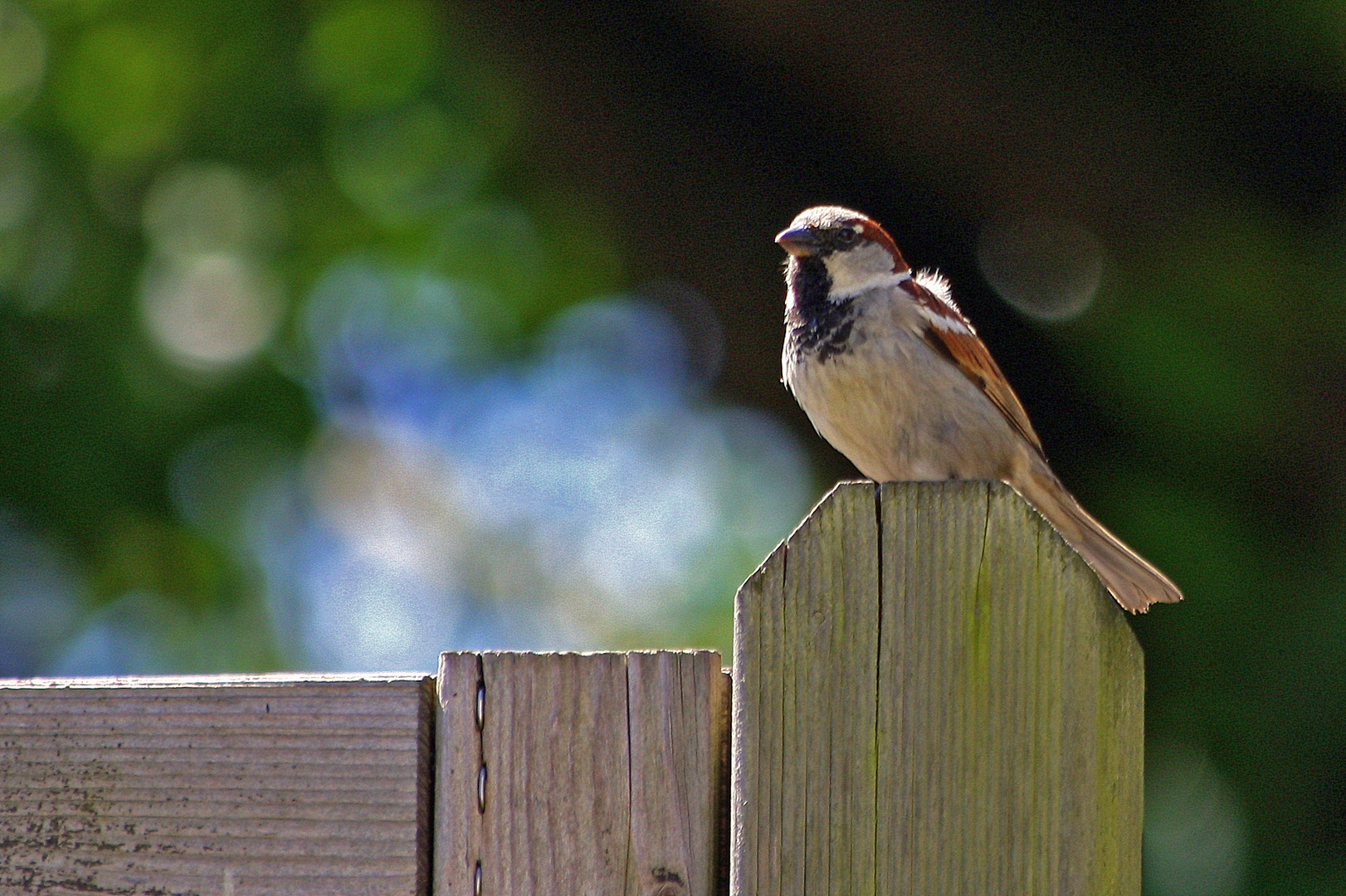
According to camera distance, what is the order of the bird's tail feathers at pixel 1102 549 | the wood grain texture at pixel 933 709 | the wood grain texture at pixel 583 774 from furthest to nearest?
the bird's tail feathers at pixel 1102 549 < the wood grain texture at pixel 583 774 < the wood grain texture at pixel 933 709

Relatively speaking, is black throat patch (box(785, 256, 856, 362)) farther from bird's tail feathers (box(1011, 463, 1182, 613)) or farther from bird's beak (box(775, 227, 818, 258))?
bird's tail feathers (box(1011, 463, 1182, 613))

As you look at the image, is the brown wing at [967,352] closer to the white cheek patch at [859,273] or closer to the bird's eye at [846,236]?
the white cheek patch at [859,273]

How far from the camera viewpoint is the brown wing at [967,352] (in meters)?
3.66

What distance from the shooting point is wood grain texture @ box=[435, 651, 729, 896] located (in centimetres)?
139

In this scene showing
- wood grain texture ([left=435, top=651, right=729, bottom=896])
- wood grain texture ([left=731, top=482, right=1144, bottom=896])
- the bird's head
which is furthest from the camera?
the bird's head

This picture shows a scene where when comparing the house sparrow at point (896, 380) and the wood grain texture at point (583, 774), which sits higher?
the house sparrow at point (896, 380)

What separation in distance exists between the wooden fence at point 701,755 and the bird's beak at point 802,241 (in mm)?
2502

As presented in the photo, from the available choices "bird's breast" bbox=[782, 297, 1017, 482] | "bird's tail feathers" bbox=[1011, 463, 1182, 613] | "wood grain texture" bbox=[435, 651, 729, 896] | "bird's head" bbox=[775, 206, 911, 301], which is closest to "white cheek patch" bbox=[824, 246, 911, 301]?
"bird's head" bbox=[775, 206, 911, 301]

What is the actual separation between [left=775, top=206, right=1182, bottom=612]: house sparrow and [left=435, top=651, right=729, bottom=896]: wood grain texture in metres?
2.06

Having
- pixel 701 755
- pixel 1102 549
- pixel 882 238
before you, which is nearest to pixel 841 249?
pixel 882 238

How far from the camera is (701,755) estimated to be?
1.40 metres

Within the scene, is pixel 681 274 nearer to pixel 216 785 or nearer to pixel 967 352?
pixel 967 352

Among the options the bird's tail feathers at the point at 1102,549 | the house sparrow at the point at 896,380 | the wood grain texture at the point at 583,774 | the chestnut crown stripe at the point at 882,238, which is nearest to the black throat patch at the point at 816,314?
the house sparrow at the point at 896,380

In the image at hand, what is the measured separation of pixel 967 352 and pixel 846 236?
1.42ft
